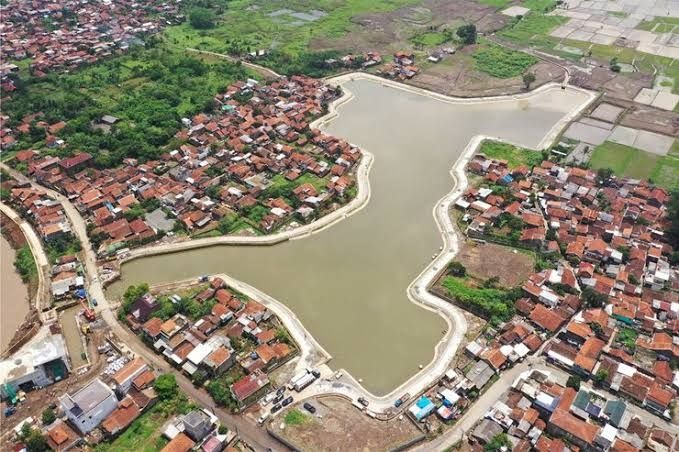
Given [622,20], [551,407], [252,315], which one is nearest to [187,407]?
[252,315]

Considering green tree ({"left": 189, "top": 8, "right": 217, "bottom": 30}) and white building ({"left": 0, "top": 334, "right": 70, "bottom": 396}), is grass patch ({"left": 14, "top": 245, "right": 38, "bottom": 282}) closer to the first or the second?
white building ({"left": 0, "top": 334, "right": 70, "bottom": 396})

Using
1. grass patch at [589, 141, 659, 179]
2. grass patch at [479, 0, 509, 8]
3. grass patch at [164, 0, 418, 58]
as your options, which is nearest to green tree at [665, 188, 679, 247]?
grass patch at [589, 141, 659, 179]

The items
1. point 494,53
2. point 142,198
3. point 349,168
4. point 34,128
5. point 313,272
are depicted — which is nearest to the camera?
point 313,272

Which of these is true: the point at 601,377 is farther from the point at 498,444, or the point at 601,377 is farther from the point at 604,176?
the point at 604,176

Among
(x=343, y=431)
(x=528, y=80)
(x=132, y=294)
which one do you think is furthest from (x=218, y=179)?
(x=528, y=80)

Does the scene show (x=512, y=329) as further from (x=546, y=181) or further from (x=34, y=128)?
(x=34, y=128)
